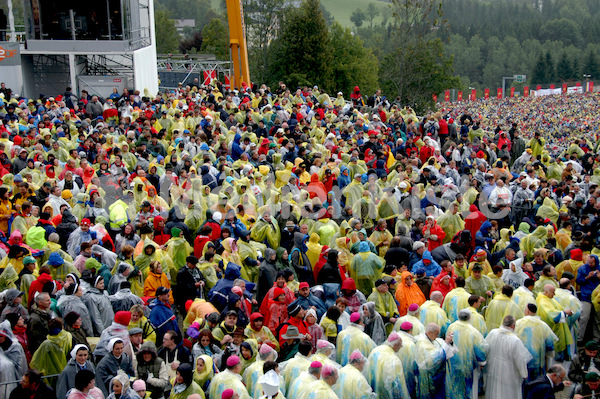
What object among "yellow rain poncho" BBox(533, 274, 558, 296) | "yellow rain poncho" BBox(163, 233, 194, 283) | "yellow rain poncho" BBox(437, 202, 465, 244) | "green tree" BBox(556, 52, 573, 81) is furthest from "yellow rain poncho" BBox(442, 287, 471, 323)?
"green tree" BBox(556, 52, 573, 81)

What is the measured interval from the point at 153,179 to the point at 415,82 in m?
36.0

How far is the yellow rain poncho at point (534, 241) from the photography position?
11.3 m

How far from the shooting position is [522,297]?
9.27 meters

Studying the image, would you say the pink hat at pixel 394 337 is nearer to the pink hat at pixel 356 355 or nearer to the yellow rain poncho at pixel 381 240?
the pink hat at pixel 356 355

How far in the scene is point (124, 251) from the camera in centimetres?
976

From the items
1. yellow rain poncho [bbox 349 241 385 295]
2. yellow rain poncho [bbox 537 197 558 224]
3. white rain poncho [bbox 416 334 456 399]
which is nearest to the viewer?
white rain poncho [bbox 416 334 456 399]

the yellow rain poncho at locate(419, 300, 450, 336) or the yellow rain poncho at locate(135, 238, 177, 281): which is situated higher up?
the yellow rain poncho at locate(135, 238, 177, 281)

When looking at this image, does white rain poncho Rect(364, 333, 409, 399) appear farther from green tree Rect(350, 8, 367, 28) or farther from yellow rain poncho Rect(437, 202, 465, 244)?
green tree Rect(350, 8, 367, 28)

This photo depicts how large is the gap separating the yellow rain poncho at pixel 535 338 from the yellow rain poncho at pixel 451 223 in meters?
3.84

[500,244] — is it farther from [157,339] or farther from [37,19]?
[37,19]

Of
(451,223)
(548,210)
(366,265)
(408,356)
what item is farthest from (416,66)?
(408,356)

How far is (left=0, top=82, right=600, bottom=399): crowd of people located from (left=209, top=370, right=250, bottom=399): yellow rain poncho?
21 millimetres

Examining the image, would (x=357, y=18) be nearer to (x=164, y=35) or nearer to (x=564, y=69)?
(x=564, y=69)

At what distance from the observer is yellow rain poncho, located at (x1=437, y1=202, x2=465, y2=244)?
1241cm
